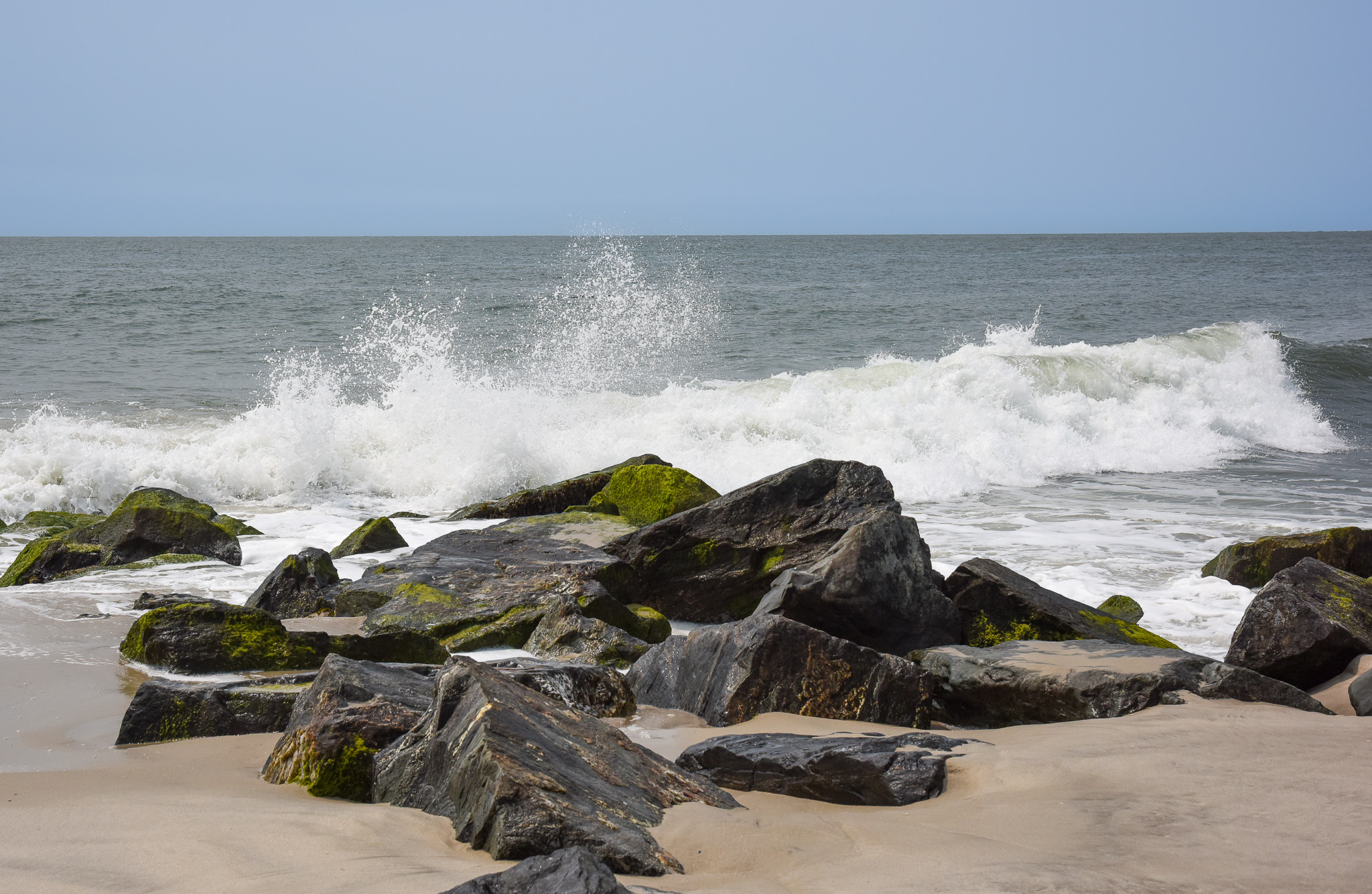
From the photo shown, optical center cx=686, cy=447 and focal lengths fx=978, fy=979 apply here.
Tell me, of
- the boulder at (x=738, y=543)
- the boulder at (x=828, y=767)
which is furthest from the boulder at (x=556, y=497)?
the boulder at (x=828, y=767)

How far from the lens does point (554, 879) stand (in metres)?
2.03

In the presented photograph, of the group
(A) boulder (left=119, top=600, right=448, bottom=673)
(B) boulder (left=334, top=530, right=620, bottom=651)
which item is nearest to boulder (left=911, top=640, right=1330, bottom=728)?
(B) boulder (left=334, top=530, right=620, bottom=651)

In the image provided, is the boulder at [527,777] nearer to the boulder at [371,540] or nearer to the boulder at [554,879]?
the boulder at [554,879]

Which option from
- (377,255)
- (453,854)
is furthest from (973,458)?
(377,255)

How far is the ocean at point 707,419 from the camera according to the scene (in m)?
9.39

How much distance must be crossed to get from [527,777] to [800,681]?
205 centimetres

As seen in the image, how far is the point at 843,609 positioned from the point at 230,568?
5359 mm

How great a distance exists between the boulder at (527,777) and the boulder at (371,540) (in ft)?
18.0

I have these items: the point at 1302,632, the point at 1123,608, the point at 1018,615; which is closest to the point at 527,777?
the point at 1018,615

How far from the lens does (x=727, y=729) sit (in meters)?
4.39

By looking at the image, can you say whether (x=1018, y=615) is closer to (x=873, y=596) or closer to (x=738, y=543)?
(x=873, y=596)

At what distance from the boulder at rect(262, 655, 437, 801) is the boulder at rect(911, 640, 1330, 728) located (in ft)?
7.96

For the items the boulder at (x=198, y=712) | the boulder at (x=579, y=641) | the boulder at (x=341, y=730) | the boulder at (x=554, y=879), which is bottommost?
the boulder at (x=579, y=641)

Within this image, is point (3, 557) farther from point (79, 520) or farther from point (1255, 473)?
point (1255, 473)
